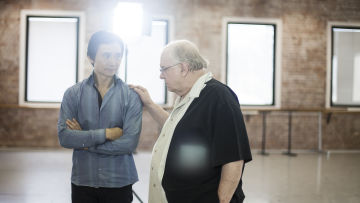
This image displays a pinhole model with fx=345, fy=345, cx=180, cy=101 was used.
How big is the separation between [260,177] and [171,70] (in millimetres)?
3866

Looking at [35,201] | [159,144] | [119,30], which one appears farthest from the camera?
[119,30]

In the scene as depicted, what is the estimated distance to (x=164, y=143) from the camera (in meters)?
1.57

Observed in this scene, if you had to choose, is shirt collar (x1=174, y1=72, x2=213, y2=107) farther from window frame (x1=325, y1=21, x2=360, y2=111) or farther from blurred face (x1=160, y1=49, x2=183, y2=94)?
window frame (x1=325, y1=21, x2=360, y2=111)

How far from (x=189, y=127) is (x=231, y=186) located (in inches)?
11.7

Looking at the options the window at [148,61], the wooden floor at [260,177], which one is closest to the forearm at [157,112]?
the wooden floor at [260,177]

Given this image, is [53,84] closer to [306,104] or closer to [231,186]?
[306,104]

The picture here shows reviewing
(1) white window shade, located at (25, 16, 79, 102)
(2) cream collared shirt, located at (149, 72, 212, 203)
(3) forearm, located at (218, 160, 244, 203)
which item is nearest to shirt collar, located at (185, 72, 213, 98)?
(2) cream collared shirt, located at (149, 72, 212, 203)

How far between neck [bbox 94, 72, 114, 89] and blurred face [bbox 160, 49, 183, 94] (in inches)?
14.9

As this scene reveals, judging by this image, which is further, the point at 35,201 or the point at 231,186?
the point at 35,201

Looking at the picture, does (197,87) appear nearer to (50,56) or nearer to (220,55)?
(220,55)

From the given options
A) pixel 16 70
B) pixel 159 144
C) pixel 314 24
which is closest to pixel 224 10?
pixel 314 24

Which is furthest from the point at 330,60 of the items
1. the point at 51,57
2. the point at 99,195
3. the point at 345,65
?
the point at 99,195

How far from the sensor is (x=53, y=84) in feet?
23.6

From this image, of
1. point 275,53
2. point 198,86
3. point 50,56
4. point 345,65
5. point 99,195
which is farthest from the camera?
point 345,65
